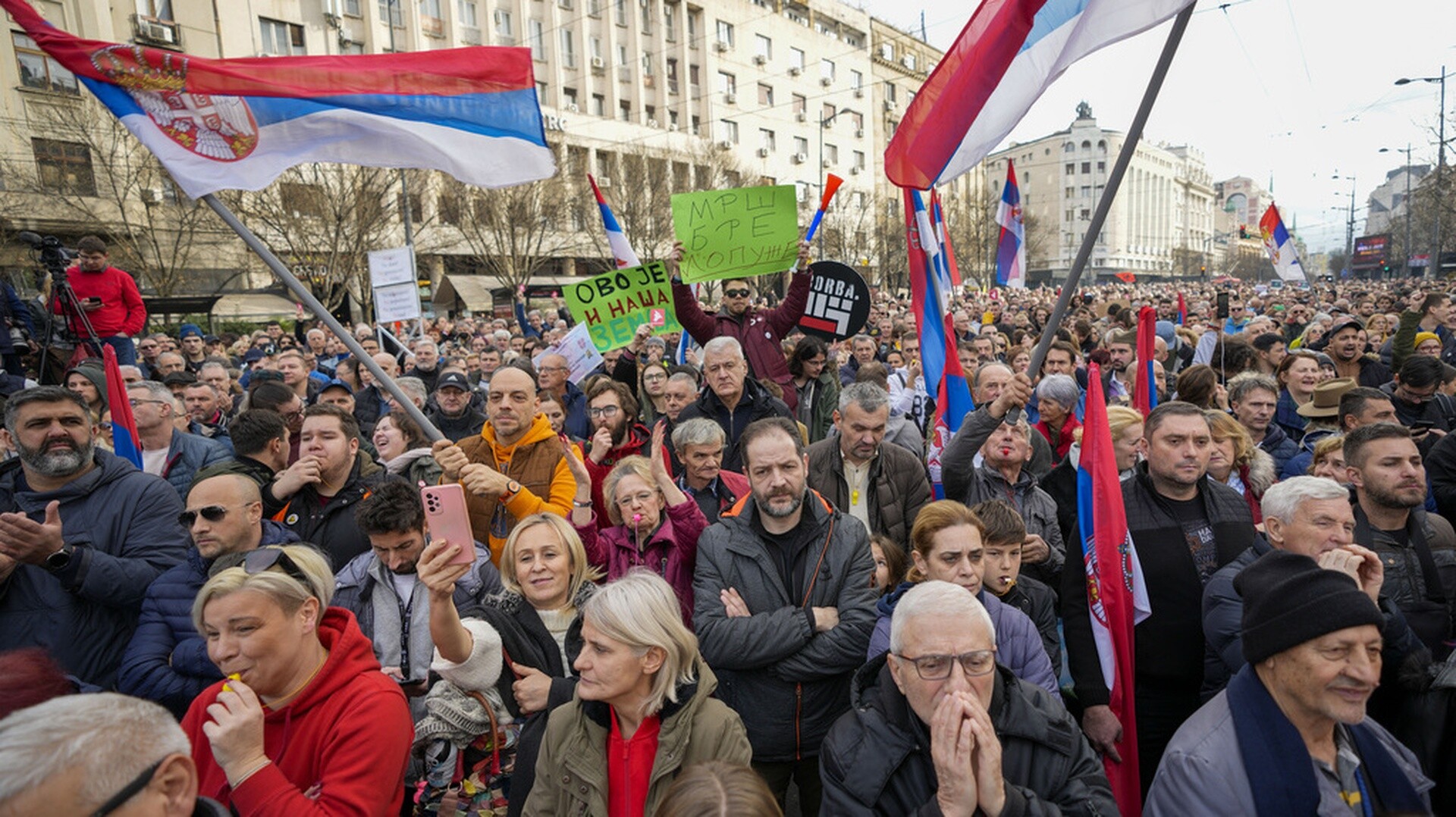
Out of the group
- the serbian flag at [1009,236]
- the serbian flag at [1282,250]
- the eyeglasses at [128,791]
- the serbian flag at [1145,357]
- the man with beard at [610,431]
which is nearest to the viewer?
the eyeglasses at [128,791]

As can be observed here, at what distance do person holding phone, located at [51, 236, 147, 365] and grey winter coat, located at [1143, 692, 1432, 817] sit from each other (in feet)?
29.7

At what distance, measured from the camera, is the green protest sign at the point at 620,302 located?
6988 millimetres

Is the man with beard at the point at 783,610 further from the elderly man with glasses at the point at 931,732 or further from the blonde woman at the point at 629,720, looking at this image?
the elderly man with glasses at the point at 931,732

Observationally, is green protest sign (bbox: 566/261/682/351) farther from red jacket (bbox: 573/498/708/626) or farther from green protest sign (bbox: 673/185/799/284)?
red jacket (bbox: 573/498/708/626)

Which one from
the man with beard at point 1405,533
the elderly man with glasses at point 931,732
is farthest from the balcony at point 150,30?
the man with beard at point 1405,533

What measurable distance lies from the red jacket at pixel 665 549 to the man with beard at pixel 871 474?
3.52 ft

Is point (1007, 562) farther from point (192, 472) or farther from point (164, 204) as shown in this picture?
point (164, 204)

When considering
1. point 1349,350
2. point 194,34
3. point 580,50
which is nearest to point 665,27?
point 580,50

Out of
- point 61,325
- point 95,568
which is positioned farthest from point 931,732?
point 61,325

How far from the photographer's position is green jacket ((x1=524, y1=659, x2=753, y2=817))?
244cm

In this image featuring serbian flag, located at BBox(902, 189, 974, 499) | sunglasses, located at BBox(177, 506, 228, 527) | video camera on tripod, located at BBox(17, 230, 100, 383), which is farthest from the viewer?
video camera on tripod, located at BBox(17, 230, 100, 383)

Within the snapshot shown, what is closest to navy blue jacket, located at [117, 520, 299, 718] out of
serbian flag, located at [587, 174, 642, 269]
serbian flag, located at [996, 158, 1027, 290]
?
serbian flag, located at [587, 174, 642, 269]

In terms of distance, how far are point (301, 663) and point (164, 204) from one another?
106ft

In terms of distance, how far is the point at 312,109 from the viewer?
12.6 feet
